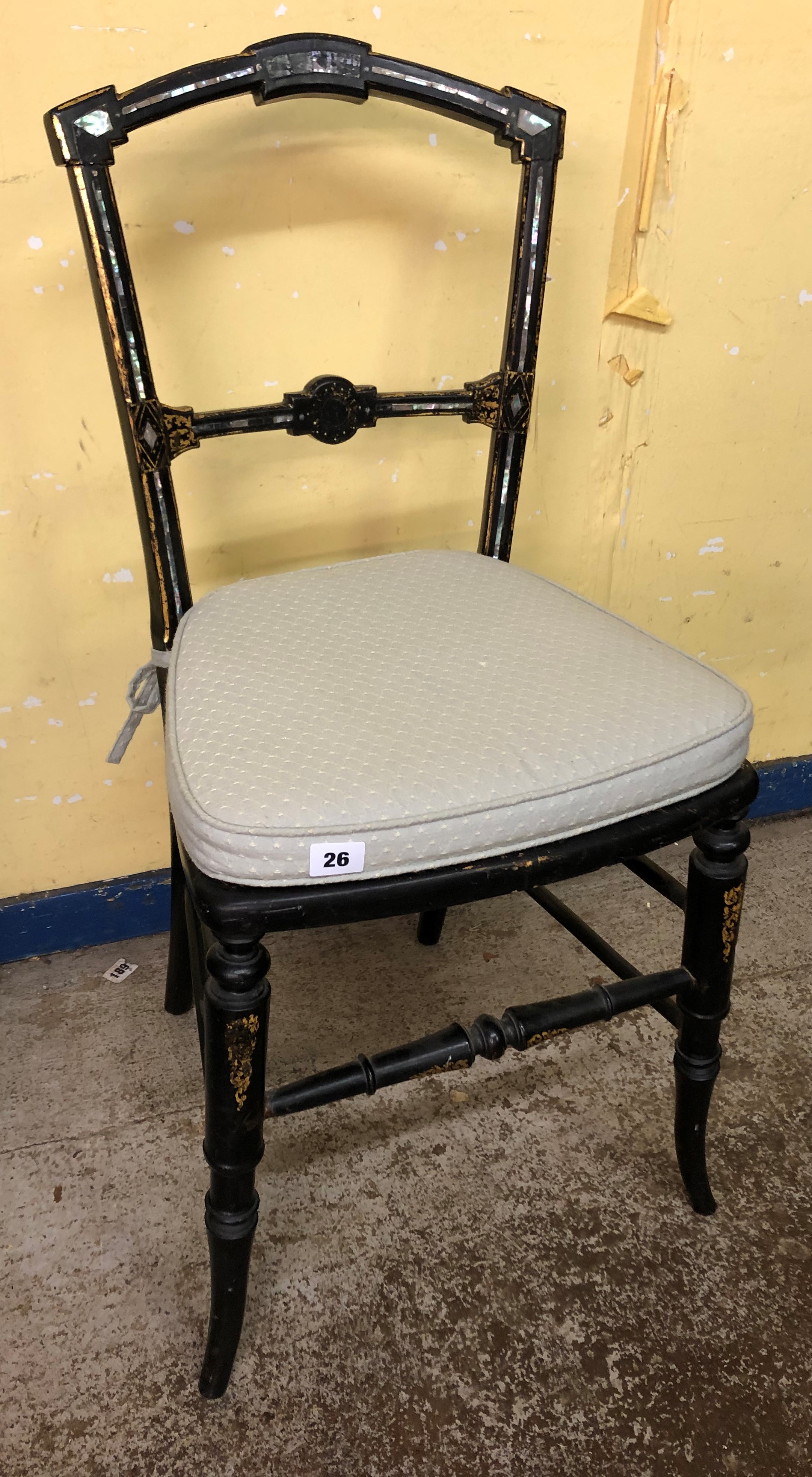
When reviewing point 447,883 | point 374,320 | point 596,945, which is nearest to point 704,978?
point 596,945

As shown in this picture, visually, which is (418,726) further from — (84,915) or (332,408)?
(84,915)

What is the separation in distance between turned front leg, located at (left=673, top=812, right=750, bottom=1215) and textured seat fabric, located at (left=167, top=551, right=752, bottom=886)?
0.08 metres

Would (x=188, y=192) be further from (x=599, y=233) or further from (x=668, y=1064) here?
(x=668, y=1064)

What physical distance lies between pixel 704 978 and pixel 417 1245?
387mm

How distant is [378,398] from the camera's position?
0.96 m

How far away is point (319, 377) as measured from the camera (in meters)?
0.94

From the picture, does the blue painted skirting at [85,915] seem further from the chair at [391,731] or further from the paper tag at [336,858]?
the paper tag at [336,858]

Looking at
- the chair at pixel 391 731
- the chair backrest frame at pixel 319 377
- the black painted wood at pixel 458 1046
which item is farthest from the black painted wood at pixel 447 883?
the chair backrest frame at pixel 319 377

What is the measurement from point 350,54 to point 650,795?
0.65m

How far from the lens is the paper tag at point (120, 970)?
1319 millimetres

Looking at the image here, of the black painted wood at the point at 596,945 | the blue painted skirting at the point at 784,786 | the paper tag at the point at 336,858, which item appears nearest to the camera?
the paper tag at the point at 336,858

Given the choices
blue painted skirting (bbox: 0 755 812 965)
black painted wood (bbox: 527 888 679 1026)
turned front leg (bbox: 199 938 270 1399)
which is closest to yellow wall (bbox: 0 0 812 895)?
blue painted skirting (bbox: 0 755 812 965)

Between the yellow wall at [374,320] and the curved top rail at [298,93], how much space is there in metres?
0.17

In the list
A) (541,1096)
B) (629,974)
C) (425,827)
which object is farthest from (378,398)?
(541,1096)
